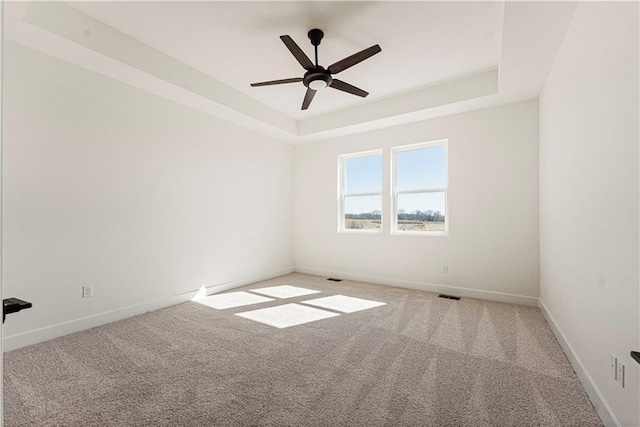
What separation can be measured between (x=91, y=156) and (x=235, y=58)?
1784mm

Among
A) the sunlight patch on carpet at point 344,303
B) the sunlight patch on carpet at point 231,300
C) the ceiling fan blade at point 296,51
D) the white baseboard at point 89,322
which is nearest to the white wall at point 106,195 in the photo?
the white baseboard at point 89,322

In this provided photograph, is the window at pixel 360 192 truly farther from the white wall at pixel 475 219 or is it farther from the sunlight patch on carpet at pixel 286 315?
the sunlight patch on carpet at pixel 286 315

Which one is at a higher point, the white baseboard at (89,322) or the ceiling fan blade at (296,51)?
the ceiling fan blade at (296,51)

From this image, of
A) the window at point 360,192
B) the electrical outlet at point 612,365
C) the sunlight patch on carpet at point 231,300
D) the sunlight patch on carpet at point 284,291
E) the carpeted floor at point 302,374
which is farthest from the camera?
the window at point 360,192

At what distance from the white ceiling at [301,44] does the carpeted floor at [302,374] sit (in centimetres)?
258

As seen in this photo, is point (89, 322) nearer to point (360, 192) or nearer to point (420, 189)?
point (360, 192)

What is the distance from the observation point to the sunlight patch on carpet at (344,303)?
3738 millimetres

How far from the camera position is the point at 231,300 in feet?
13.3

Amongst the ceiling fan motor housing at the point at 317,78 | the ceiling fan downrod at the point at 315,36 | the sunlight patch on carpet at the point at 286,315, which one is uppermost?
the ceiling fan downrod at the point at 315,36

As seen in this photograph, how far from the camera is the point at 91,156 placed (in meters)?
3.11

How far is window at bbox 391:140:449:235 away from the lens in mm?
4512

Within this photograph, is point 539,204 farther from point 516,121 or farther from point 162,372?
point 162,372

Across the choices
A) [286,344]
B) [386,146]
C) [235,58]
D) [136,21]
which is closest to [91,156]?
[136,21]

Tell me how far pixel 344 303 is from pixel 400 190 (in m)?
2.00
